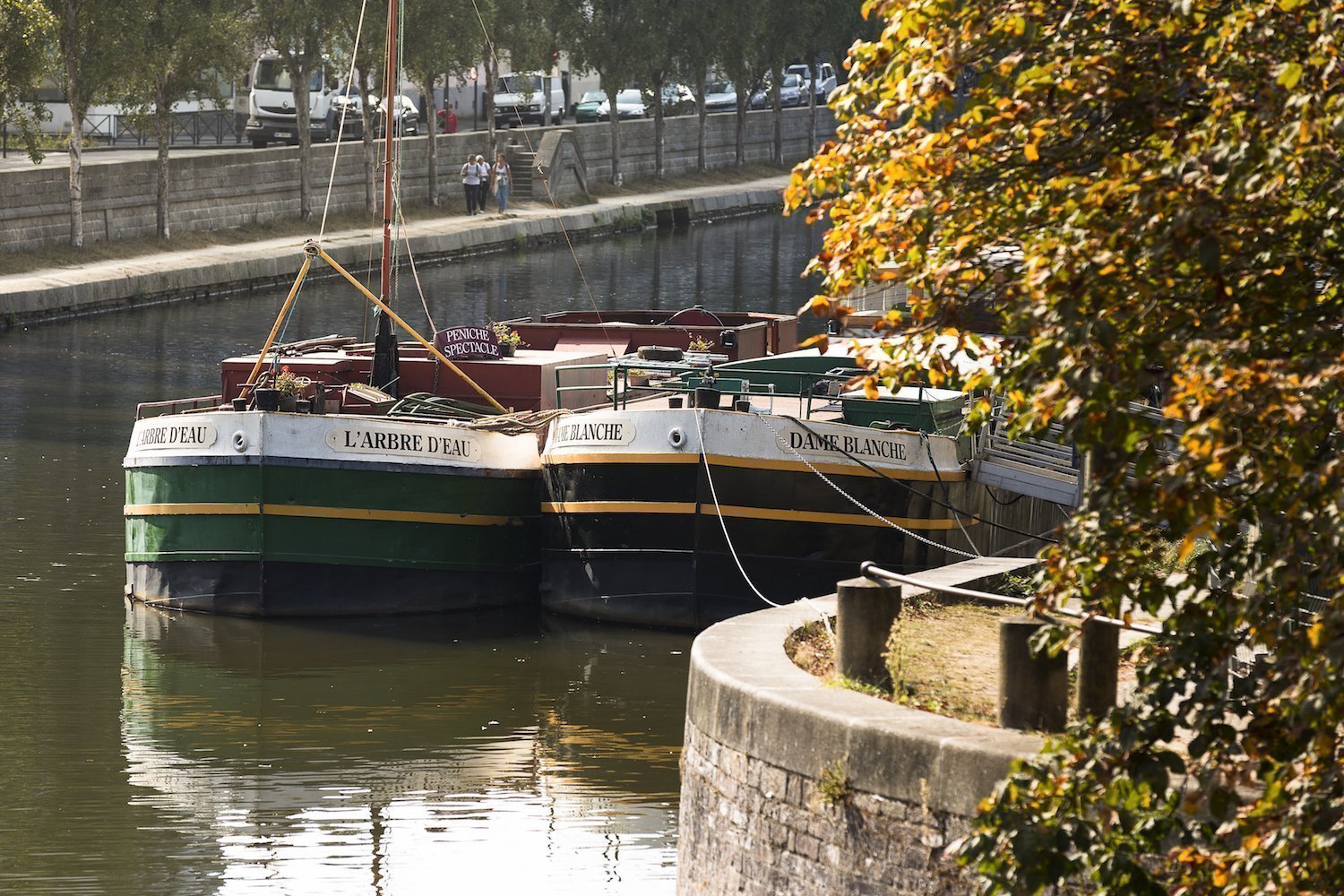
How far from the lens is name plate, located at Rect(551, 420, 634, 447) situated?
57.6 feet

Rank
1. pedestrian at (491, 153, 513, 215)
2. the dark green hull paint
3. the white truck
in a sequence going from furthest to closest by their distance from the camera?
the white truck
pedestrian at (491, 153, 513, 215)
the dark green hull paint

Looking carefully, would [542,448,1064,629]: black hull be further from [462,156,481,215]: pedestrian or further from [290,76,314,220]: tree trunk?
[462,156,481,215]: pedestrian

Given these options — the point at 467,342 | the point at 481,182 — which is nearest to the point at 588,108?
the point at 481,182

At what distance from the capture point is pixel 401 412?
64.4 feet

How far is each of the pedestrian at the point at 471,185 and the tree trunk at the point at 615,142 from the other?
30.5 ft

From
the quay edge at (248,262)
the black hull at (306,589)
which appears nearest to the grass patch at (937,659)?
the black hull at (306,589)

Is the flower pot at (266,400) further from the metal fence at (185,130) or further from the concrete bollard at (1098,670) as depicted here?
the metal fence at (185,130)

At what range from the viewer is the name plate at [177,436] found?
1788cm

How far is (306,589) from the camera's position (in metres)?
18.1

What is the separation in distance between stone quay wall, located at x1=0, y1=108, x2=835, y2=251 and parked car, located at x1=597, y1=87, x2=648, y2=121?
4783 mm

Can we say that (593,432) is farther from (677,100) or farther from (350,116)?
(677,100)

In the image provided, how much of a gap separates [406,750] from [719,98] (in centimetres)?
6737

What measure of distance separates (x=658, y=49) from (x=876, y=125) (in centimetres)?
5727

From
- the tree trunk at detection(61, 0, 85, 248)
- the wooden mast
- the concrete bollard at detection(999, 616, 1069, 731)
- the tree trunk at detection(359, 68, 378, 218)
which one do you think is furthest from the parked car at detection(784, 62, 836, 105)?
the concrete bollard at detection(999, 616, 1069, 731)
